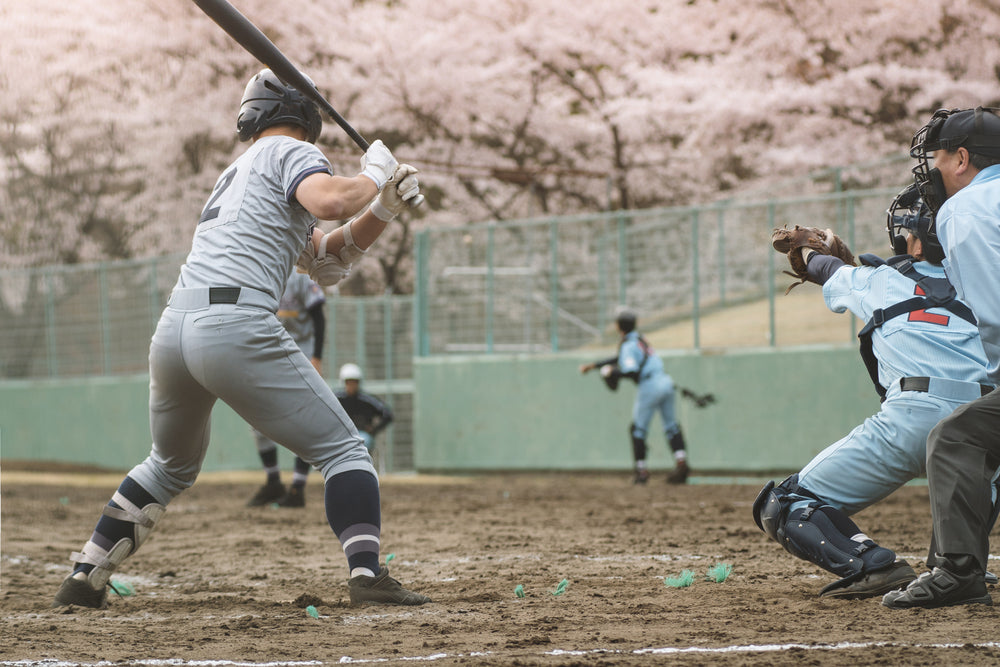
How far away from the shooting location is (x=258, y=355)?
4.57 m

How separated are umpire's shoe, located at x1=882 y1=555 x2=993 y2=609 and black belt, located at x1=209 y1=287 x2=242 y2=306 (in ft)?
8.76

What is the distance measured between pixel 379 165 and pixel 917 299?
6.94 ft

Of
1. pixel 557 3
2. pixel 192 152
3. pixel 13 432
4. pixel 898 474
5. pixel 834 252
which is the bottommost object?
pixel 13 432

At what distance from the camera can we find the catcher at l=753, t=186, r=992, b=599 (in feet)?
14.3

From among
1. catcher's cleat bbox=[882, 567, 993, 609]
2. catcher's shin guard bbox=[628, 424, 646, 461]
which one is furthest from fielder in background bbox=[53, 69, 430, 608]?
catcher's shin guard bbox=[628, 424, 646, 461]

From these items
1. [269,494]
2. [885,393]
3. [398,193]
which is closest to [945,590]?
[885,393]

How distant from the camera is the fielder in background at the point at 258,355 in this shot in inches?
180

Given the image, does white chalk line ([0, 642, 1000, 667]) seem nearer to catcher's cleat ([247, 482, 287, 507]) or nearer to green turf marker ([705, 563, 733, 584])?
green turf marker ([705, 563, 733, 584])

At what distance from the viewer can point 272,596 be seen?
536 centimetres

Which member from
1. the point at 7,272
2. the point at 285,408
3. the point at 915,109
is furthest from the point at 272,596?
the point at 7,272

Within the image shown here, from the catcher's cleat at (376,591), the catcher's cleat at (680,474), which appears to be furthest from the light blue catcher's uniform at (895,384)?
the catcher's cleat at (680,474)

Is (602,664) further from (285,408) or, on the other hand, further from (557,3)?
(557,3)

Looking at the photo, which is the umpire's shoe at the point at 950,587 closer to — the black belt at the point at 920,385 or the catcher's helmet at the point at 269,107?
the black belt at the point at 920,385

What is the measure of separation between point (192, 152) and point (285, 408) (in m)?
19.9
